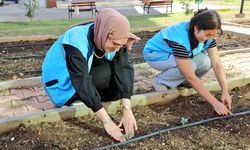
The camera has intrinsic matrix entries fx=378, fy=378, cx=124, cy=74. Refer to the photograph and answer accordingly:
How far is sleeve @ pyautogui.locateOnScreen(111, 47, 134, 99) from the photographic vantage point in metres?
3.14

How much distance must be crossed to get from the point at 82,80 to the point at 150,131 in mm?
779

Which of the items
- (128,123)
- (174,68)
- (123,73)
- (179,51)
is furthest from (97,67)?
(174,68)

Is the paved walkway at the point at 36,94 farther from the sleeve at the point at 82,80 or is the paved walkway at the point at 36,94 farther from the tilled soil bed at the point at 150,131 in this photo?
the sleeve at the point at 82,80

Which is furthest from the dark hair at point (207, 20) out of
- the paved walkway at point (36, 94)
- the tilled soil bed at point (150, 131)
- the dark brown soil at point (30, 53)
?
the dark brown soil at point (30, 53)

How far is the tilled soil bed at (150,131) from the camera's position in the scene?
294cm

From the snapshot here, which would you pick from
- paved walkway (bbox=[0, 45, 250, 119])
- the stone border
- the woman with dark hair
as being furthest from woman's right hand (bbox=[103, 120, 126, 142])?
paved walkway (bbox=[0, 45, 250, 119])

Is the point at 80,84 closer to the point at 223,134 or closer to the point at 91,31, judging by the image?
the point at 91,31

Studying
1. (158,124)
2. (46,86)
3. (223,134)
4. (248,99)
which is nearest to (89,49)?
(46,86)

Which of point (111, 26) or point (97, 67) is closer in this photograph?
point (111, 26)

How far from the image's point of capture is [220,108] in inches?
134

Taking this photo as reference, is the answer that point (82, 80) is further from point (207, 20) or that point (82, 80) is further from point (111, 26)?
point (207, 20)

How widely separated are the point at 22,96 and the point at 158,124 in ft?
5.51

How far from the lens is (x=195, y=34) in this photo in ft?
11.3

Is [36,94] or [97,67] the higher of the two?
[97,67]
